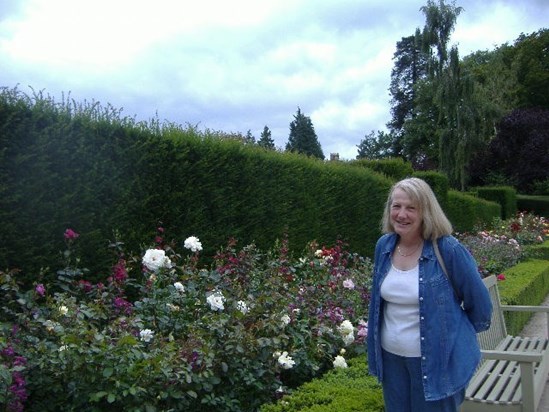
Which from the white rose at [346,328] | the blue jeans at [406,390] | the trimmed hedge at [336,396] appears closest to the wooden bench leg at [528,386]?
the trimmed hedge at [336,396]

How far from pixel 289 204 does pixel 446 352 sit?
588 centimetres

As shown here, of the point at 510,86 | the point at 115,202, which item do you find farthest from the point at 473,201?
the point at 510,86

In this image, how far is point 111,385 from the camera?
2.74 m

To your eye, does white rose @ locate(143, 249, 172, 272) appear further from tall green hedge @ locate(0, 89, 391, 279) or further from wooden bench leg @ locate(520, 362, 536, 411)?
wooden bench leg @ locate(520, 362, 536, 411)

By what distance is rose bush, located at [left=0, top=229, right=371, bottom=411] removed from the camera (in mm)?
2805

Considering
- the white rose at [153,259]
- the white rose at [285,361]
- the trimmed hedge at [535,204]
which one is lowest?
the white rose at [285,361]

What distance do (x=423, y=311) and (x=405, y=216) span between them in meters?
0.39

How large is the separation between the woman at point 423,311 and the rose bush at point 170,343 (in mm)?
931

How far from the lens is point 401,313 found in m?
2.45

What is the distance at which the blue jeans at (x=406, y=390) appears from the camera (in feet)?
7.84

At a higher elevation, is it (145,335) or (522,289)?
(145,335)

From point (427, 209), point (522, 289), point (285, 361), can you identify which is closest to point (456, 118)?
point (522, 289)

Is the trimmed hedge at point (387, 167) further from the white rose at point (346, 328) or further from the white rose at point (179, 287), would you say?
the white rose at point (179, 287)

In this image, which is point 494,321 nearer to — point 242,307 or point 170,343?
point 242,307
